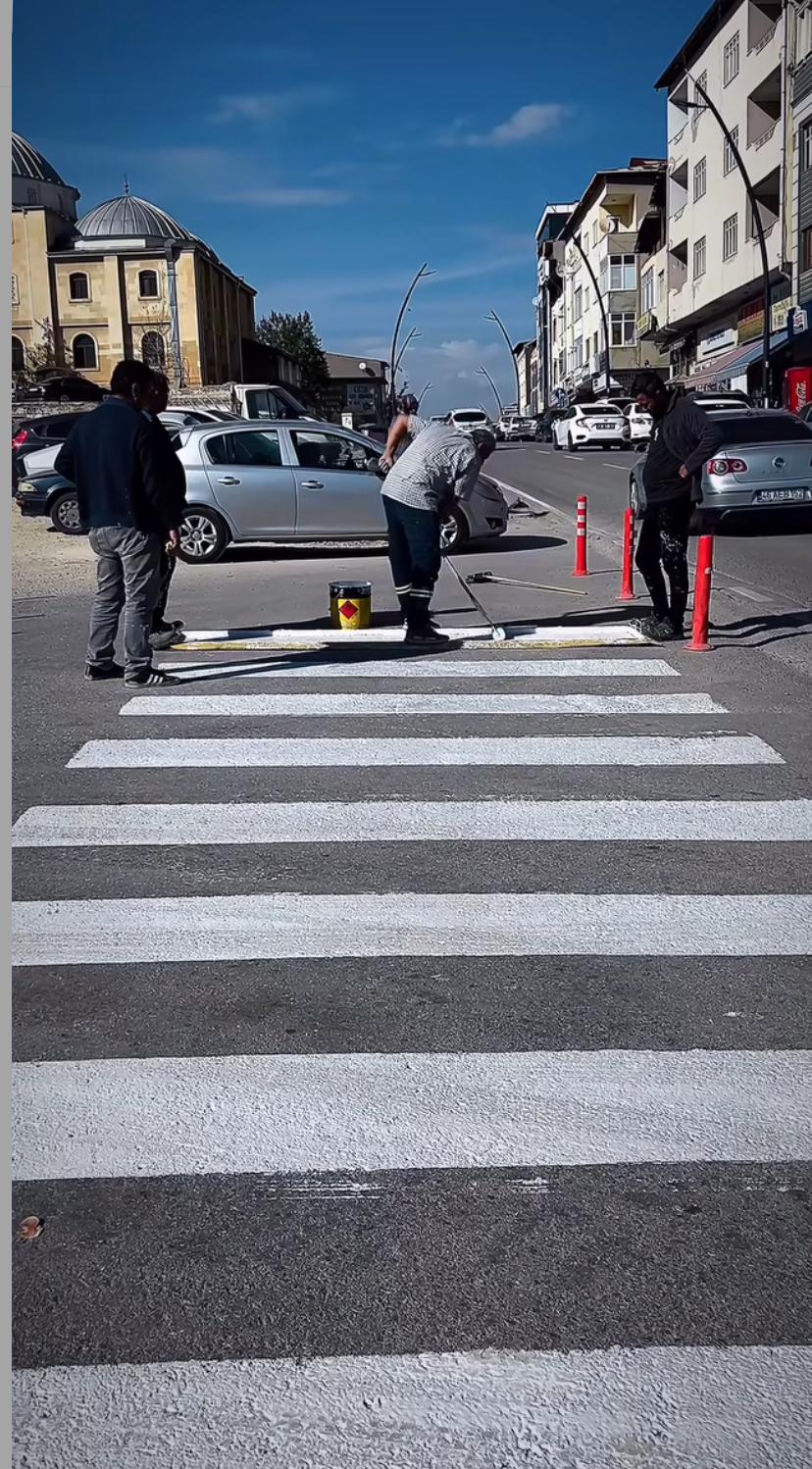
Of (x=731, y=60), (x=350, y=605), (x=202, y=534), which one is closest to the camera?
(x=350, y=605)

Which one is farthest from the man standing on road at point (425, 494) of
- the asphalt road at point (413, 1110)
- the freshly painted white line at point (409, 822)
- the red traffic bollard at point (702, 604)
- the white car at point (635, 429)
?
the white car at point (635, 429)

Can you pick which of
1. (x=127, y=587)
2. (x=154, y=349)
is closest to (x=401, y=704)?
(x=127, y=587)

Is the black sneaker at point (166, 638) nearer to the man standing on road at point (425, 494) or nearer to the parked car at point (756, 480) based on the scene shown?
the man standing on road at point (425, 494)

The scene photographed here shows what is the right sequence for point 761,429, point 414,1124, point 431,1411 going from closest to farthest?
point 431,1411 < point 414,1124 < point 761,429

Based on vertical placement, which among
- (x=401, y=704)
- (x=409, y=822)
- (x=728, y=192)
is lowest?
(x=409, y=822)

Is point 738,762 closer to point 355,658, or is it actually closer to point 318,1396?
point 355,658

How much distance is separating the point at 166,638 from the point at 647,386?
13.3 ft

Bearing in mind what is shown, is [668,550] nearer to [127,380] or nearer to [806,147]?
[127,380]

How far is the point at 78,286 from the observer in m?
86.8

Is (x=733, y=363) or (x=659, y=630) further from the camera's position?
(x=733, y=363)

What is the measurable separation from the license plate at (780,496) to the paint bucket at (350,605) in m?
7.86

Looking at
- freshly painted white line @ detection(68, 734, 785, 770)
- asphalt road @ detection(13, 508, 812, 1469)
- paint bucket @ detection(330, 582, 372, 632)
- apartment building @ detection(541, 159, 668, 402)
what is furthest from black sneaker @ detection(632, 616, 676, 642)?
apartment building @ detection(541, 159, 668, 402)

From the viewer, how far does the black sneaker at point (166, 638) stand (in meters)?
11.1

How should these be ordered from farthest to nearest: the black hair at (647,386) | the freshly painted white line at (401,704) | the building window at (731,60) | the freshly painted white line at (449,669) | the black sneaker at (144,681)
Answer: the building window at (731,60)
the black hair at (647,386)
the freshly painted white line at (449,669)
the black sneaker at (144,681)
the freshly painted white line at (401,704)
